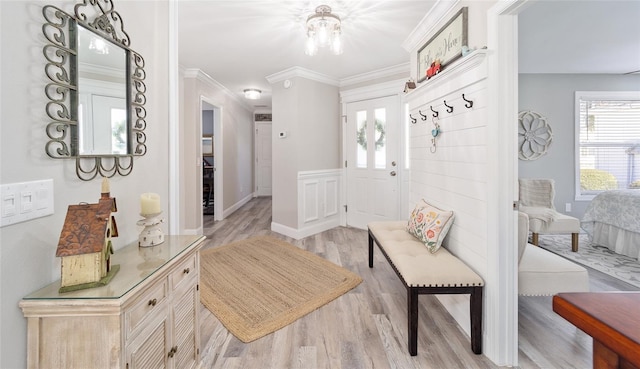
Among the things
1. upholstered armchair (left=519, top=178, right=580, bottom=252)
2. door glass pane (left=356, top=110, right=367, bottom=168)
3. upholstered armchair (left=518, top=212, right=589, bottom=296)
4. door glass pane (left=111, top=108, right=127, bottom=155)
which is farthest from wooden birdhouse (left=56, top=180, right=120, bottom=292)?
upholstered armchair (left=519, top=178, right=580, bottom=252)

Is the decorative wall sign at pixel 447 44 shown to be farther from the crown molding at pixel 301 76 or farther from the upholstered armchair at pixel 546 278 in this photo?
the crown molding at pixel 301 76

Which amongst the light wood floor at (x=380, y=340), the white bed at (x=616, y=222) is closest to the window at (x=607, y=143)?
the white bed at (x=616, y=222)

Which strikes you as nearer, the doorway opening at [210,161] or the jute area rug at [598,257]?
the jute area rug at [598,257]

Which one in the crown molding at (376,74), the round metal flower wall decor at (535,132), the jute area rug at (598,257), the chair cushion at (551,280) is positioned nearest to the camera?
the chair cushion at (551,280)

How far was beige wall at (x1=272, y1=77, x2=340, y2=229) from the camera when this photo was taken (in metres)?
3.96

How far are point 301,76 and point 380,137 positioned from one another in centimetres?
146

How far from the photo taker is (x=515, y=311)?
61.1 inches

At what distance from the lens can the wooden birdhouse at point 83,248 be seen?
2.79ft

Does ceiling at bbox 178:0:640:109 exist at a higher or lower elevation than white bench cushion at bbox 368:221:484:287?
higher

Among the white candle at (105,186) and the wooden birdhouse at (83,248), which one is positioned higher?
the white candle at (105,186)

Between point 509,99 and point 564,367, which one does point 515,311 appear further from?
point 509,99

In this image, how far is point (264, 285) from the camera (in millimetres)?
2445

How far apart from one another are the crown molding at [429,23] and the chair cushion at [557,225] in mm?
2534

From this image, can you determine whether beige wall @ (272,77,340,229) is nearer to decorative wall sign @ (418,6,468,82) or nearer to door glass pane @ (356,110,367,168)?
door glass pane @ (356,110,367,168)
